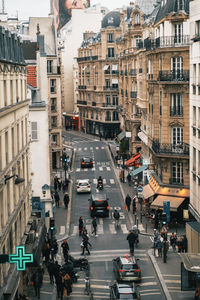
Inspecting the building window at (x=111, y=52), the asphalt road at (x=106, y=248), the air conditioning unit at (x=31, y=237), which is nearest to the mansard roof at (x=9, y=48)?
the air conditioning unit at (x=31, y=237)

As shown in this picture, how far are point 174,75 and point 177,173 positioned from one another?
7849mm

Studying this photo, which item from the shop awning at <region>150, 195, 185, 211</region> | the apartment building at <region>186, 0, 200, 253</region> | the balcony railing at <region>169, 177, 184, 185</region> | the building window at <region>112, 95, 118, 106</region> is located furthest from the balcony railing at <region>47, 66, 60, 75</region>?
the apartment building at <region>186, 0, 200, 253</region>

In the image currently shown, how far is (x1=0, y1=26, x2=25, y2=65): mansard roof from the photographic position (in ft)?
79.5

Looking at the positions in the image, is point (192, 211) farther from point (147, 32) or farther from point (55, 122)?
point (55, 122)

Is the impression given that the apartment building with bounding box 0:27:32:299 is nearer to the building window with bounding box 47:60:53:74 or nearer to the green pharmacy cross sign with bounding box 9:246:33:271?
the green pharmacy cross sign with bounding box 9:246:33:271

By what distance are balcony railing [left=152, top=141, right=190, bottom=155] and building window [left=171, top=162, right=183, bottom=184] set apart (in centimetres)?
102

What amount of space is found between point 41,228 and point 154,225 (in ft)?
39.6

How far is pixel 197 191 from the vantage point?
112 feet

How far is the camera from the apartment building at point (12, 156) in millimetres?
23281

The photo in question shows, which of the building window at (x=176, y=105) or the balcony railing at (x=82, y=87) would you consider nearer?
the building window at (x=176, y=105)

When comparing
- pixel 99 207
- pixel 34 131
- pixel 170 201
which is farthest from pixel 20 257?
pixel 99 207

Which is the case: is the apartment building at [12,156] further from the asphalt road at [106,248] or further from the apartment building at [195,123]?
the apartment building at [195,123]

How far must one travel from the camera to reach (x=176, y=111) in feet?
142

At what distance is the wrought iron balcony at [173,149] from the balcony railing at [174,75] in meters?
5.16
